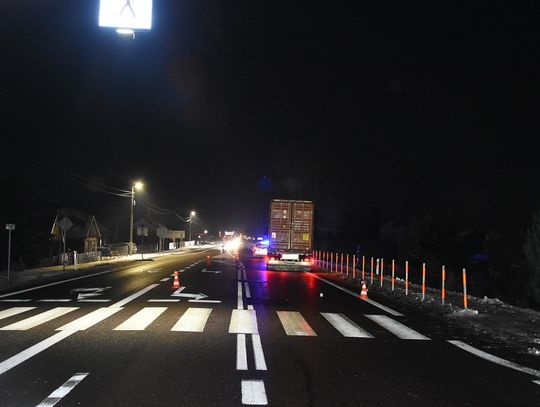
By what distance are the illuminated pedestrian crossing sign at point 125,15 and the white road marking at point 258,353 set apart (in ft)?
17.3

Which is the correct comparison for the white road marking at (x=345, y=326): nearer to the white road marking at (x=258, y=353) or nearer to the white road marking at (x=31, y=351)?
the white road marking at (x=258, y=353)

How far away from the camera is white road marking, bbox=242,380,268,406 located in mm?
5664

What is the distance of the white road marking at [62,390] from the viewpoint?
555 centimetres

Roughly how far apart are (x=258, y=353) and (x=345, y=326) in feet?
11.1

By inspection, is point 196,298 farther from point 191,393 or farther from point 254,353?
point 191,393

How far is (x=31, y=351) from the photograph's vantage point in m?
8.12

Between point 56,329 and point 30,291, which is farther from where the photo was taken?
point 30,291

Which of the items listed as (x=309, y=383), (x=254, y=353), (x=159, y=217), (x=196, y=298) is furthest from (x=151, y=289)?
(x=159, y=217)

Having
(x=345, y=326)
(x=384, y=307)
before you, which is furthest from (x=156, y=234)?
(x=345, y=326)

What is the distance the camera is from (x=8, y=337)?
9.27 meters

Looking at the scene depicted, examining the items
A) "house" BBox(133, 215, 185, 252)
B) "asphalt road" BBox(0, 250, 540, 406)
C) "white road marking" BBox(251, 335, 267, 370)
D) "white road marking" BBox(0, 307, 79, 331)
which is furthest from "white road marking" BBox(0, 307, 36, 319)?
"house" BBox(133, 215, 185, 252)

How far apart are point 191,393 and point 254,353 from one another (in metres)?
2.34

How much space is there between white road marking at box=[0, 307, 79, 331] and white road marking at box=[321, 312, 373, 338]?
5.95m

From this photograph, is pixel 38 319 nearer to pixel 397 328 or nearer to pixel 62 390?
pixel 62 390
